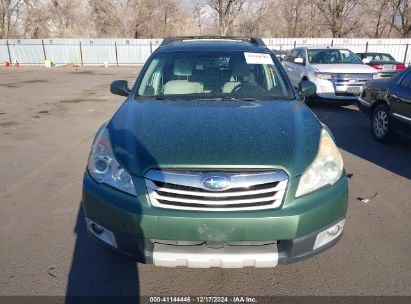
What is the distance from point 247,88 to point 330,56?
819 cm

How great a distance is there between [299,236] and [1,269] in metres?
2.29

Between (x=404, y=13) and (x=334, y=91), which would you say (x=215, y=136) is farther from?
(x=404, y=13)

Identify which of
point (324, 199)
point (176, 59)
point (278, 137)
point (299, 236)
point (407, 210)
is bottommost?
point (407, 210)

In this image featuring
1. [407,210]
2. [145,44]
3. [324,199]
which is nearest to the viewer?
[324,199]

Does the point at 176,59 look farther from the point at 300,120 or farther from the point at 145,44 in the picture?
the point at 145,44

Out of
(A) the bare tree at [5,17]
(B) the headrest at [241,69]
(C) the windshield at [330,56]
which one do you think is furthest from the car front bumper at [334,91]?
(A) the bare tree at [5,17]

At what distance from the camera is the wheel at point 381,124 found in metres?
5.96

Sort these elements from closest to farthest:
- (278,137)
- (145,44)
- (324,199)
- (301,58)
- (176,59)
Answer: (324,199), (278,137), (176,59), (301,58), (145,44)

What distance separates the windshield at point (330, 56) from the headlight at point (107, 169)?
9175 mm

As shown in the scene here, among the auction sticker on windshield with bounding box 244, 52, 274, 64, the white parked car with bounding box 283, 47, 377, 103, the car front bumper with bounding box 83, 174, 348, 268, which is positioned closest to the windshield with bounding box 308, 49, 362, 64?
the white parked car with bounding box 283, 47, 377, 103

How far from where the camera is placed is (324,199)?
223 centimetres

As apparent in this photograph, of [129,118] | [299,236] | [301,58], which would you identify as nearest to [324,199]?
[299,236]

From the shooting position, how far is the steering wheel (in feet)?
11.6

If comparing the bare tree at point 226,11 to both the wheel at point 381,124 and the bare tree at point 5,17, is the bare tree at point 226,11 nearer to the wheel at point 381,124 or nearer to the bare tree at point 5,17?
the bare tree at point 5,17
